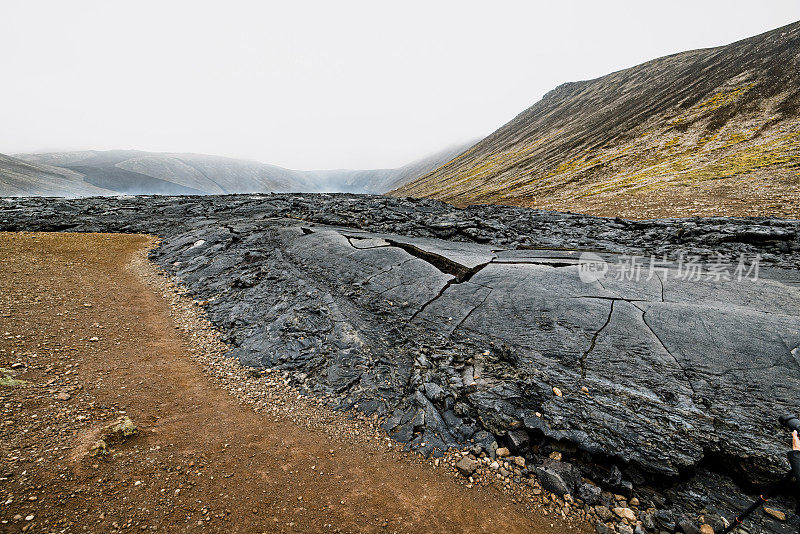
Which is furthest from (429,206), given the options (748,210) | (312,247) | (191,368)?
(191,368)

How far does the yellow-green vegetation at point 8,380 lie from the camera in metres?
6.46

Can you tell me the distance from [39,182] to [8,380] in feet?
607

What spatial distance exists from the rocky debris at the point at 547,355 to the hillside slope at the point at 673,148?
17.1 metres

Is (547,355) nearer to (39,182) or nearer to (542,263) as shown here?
(542,263)

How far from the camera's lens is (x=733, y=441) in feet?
17.3

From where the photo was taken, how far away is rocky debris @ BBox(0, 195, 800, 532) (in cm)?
538

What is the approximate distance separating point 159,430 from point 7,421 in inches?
94.2

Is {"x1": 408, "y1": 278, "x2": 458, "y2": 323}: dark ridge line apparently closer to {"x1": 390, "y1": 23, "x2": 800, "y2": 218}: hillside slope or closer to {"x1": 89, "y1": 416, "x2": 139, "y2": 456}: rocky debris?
{"x1": 89, "y1": 416, "x2": 139, "y2": 456}: rocky debris

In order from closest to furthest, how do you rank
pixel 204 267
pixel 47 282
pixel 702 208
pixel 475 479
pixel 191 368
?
pixel 475 479, pixel 191 368, pixel 47 282, pixel 204 267, pixel 702 208

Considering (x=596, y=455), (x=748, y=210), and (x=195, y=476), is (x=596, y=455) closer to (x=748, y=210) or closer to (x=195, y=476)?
(x=195, y=476)

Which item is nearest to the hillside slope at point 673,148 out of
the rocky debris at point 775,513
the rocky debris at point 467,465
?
the rocky debris at point 775,513

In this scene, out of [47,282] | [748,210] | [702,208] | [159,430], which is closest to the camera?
[159,430]

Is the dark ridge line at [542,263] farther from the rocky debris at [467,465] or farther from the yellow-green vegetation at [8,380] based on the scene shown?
the yellow-green vegetation at [8,380]

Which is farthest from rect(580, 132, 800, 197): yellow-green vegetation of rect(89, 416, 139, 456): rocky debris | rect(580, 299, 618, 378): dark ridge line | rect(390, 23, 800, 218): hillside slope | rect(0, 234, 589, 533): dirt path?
rect(89, 416, 139, 456): rocky debris
